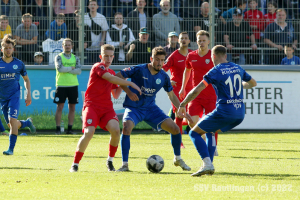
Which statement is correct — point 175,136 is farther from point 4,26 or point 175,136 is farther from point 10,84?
point 4,26

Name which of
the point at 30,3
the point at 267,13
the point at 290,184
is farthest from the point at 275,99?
the point at 290,184

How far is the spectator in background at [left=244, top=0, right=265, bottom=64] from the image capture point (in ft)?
47.7

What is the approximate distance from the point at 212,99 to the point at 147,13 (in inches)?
240

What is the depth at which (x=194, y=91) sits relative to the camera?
647cm

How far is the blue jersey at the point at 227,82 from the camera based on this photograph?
648 centimetres

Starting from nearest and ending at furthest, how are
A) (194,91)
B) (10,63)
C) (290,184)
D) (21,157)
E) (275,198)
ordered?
(275,198)
(290,184)
(194,91)
(21,157)
(10,63)

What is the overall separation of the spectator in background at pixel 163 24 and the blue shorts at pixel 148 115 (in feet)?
23.3

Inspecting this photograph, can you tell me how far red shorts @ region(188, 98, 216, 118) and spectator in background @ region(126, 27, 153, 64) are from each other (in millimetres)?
5400

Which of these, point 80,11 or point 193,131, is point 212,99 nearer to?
point 193,131

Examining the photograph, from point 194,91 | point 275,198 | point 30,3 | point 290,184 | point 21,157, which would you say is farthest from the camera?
point 30,3

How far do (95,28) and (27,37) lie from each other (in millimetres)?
2013

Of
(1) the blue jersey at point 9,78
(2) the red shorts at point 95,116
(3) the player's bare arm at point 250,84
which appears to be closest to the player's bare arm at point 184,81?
(3) the player's bare arm at point 250,84

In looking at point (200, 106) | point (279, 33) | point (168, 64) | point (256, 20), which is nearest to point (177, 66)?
point (168, 64)

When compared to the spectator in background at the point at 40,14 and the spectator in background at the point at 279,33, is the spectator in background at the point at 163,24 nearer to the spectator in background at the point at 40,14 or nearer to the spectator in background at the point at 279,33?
the spectator in background at the point at 279,33
